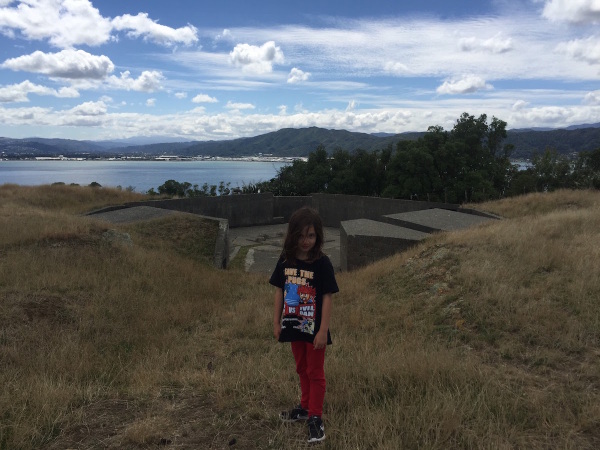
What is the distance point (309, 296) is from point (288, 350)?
2.37 meters

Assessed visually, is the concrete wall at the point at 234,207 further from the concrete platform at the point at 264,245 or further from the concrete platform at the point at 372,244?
the concrete platform at the point at 372,244

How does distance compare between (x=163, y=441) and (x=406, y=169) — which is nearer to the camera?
(x=163, y=441)

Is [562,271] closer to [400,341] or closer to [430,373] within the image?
[400,341]

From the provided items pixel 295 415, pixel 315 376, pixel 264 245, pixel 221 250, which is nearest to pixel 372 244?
pixel 221 250

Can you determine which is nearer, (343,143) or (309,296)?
(309,296)

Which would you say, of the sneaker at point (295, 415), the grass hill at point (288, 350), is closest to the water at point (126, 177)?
the grass hill at point (288, 350)

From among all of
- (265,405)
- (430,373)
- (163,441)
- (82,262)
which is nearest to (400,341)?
(430,373)

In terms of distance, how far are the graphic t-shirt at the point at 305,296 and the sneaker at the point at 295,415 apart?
554 millimetres

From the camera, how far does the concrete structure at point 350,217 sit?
37.9ft

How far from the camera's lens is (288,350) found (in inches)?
195

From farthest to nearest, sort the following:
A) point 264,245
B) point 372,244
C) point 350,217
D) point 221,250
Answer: point 350,217, point 264,245, point 221,250, point 372,244

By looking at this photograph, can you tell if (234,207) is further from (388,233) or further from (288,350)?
(288,350)

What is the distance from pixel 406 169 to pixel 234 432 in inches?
1078

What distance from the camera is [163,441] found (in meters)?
2.73
